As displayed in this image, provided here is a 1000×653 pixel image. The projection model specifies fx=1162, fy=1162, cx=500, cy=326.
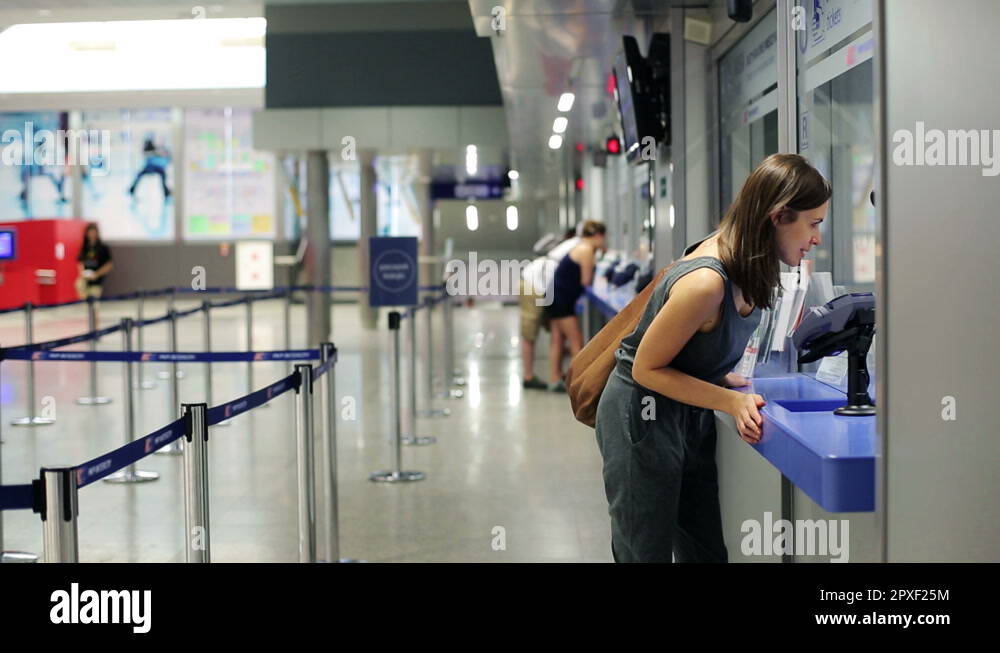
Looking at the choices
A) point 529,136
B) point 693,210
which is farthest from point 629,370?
point 529,136

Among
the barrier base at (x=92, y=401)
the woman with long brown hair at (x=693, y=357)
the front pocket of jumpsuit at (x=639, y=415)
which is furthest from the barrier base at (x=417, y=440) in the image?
the front pocket of jumpsuit at (x=639, y=415)

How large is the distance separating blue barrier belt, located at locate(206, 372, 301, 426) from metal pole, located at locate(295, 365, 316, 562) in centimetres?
5

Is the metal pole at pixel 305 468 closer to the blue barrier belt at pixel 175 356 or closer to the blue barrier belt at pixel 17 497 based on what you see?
the blue barrier belt at pixel 175 356

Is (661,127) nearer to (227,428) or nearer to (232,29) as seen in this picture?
(227,428)

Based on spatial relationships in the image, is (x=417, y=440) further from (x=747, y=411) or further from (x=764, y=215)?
(x=764, y=215)

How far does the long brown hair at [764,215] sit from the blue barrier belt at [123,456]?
58.4 inches

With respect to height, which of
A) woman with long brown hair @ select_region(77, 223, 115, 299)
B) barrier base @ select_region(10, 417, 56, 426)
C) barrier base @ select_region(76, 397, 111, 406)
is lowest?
barrier base @ select_region(10, 417, 56, 426)

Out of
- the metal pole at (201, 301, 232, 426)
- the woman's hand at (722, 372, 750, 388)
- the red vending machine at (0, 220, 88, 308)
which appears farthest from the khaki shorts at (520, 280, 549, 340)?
the red vending machine at (0, 220, 88, 308)

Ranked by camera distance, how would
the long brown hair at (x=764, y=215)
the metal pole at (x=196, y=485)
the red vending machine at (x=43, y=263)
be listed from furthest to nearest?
the red vending machine at (x=43, y=263)
the metal pole at (x=196, y=485)
the long brown hair at (x=764, y=215)

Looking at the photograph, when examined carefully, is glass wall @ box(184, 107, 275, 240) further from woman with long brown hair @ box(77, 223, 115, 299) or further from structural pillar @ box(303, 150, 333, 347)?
structural pillar @ box(303, 150, 333, 347)

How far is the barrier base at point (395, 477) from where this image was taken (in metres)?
6.72

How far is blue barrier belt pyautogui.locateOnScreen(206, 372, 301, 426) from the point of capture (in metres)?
3.61

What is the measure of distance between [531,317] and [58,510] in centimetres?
877
